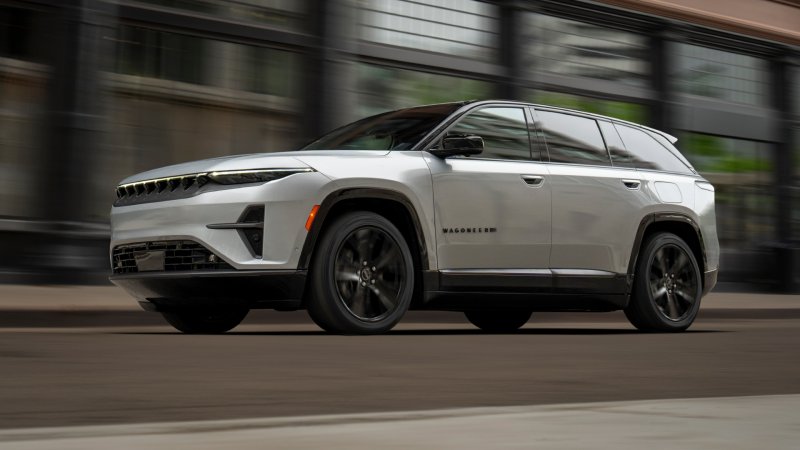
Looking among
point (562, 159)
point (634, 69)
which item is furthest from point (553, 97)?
point (562, 159)

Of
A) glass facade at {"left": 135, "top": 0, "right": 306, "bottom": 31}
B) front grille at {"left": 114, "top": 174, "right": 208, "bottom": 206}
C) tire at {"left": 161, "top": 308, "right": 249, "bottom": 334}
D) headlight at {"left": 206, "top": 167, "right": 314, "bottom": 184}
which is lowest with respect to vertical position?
tire at {"left": 161, "top": 308, "right": 249, "bottom": 334}

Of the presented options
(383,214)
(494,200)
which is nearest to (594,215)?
(494,200)

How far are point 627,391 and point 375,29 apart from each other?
415 inches

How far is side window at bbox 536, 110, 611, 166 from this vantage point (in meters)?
9.18

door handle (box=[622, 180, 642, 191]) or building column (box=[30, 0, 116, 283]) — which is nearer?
door handle (box=[622, 180, 642, 191])

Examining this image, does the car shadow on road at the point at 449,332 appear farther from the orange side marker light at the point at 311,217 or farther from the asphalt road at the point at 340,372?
A: the orange side marker light at the point at 311,217

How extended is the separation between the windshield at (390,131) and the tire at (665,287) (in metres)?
2.08

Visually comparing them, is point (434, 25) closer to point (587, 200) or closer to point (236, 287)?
point (587, 200)

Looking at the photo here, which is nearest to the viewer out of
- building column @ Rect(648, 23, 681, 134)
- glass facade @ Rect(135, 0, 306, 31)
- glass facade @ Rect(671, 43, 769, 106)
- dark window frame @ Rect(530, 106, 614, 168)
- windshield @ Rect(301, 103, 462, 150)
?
windshield @ Rect(301, 103, 462, 150)

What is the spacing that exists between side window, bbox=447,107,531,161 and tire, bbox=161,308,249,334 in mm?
2106

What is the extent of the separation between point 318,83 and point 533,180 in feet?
20.7

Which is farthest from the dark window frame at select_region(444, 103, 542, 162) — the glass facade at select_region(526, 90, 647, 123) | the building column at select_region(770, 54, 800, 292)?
the building column at select_region(770, 54, 800, 292)

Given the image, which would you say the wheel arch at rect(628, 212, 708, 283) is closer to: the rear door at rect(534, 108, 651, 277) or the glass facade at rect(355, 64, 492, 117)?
the rear door at rect(534, 108, 651, 277)

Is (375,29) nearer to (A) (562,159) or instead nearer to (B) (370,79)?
(B) (370,79)
